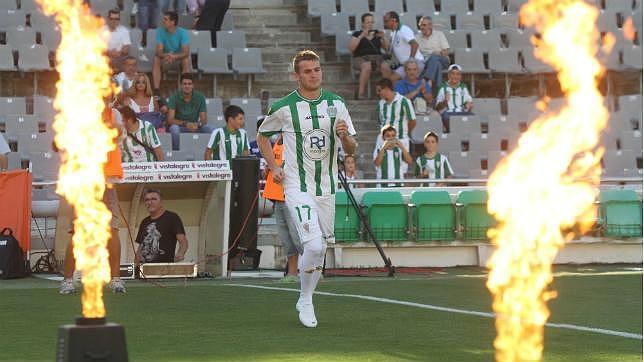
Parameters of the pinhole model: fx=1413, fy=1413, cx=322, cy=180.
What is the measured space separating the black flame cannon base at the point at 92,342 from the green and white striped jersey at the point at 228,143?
11635mm

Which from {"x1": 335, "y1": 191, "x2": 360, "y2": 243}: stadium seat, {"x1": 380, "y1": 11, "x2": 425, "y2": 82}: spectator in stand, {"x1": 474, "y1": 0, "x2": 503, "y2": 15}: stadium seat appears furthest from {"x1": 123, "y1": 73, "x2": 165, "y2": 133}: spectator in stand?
{"x1": 474, "y1": 0, "x2": 503, "y2": 15}: stadium seat

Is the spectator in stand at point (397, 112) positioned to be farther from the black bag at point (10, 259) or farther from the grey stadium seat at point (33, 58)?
the black bag at point (10, 259)

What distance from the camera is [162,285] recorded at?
14141mm

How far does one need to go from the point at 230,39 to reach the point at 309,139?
13.1 metres

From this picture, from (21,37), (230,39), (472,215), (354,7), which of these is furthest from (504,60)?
(21,37)

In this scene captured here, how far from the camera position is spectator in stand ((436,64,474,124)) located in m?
21.9

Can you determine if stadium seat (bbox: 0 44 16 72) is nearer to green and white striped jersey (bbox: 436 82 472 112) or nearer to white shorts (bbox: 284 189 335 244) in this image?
green and white striped jersey (bbox: 436 82 472 112)

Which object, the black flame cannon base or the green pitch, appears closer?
the black flame cannon base

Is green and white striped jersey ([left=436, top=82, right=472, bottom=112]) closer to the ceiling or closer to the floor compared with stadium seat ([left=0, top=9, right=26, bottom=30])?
closer to the floor

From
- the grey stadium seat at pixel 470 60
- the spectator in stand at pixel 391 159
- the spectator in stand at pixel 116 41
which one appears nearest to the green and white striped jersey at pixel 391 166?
the spectator in stand at pixel 391 159

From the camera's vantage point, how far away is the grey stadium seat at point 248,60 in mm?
22562

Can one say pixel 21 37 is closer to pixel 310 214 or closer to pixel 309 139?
pixel 309 139

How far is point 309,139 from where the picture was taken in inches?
401

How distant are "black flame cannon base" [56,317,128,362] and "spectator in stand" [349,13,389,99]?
17.1 m
